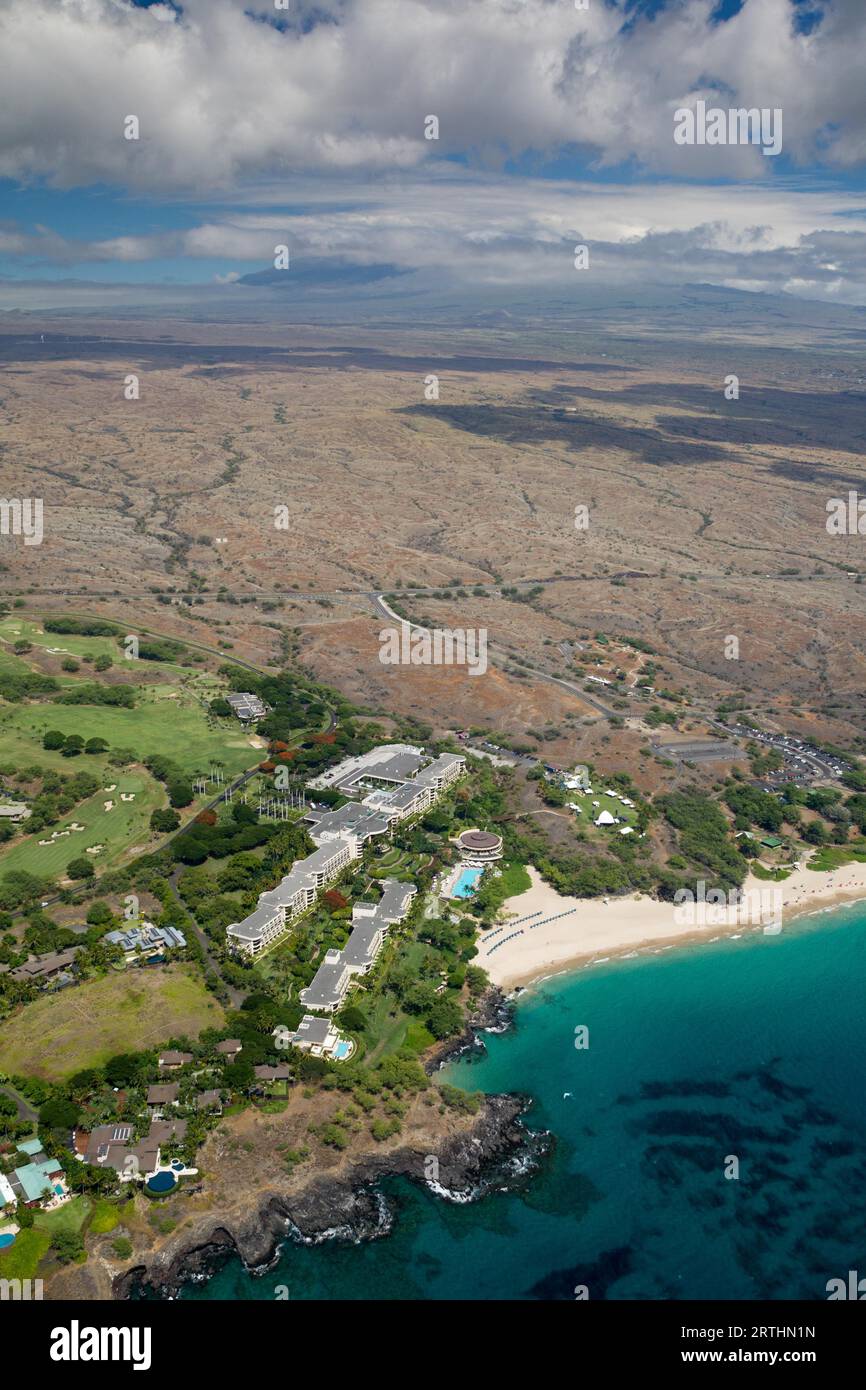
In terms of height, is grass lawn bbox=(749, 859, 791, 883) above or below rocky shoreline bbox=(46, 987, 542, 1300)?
above

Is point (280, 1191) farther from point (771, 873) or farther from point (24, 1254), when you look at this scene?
point (771, 873)

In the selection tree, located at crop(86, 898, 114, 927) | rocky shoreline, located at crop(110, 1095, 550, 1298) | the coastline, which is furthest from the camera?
tree, located at crop(86, 898, 114, 927)

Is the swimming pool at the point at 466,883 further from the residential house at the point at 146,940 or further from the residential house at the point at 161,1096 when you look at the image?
the residential house at the point at 161,1096

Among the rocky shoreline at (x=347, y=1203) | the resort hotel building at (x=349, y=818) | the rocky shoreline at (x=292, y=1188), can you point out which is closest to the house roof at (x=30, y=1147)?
the rocky shoreline at (x=292, y=1188)

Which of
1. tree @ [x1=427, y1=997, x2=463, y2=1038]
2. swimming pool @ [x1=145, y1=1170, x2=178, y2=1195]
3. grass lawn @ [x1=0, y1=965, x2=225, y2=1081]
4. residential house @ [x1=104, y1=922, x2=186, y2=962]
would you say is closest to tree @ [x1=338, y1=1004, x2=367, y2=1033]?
tree @ [x1=427, y1=997, x2=463, y2=1038]

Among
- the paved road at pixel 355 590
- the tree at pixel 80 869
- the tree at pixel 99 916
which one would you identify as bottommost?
the tree at pixel 99 916

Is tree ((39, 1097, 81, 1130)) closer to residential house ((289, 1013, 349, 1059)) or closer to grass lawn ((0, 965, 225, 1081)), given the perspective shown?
grass lawn ((0, 965, 225, 1081))

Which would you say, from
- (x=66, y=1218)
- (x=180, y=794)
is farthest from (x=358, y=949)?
(x=180, y=794)
